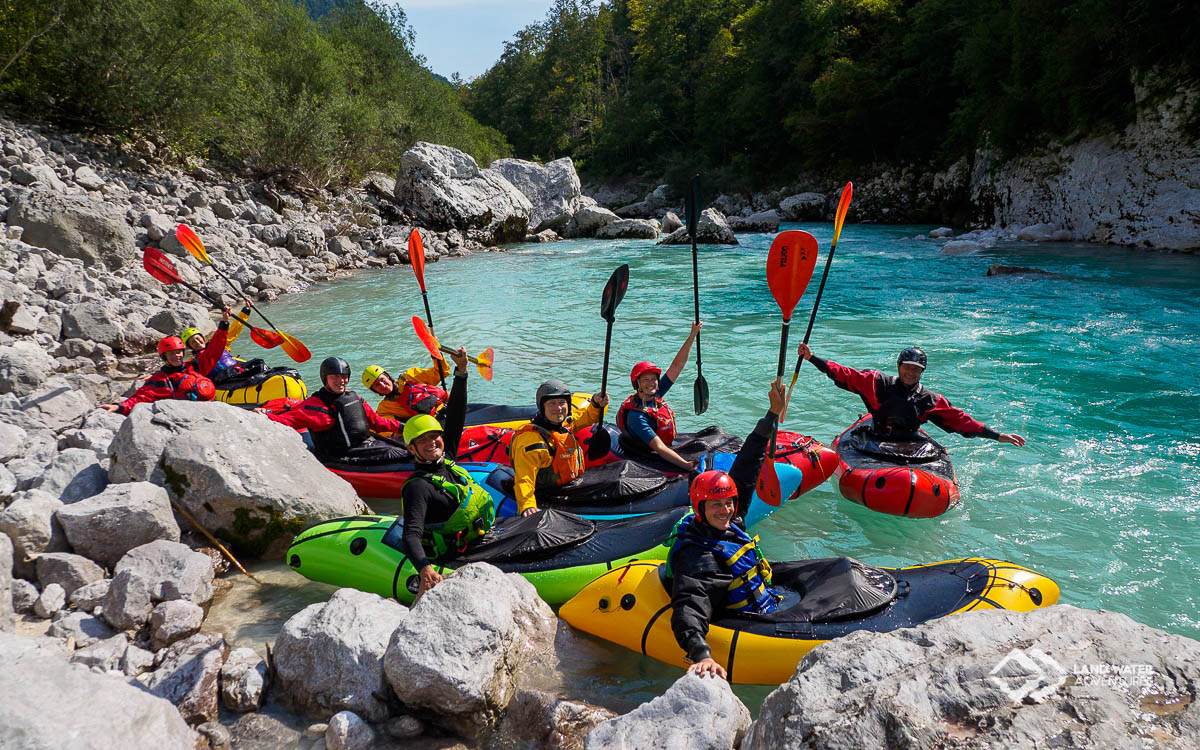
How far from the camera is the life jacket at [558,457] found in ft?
14.1

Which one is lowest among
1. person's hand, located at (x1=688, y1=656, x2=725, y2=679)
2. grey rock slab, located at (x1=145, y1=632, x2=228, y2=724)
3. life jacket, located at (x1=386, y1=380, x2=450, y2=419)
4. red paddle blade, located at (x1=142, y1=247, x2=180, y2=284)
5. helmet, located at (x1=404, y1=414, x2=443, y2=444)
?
grey rock slab, located at (x1=145, y1=632, x2=228, y2=724)

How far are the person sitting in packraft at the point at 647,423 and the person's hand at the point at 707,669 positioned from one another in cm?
224

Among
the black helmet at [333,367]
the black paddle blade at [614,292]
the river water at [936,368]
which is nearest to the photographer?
the river water at [936,368]

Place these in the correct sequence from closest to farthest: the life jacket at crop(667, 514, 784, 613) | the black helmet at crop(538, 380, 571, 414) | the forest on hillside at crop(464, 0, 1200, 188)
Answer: the life jacket at crop(667, 514, 784, 613)
the black helmet at crop(538, 380, 571, 414)
the forest on hillside at crop(464, 0, 1200, 188)

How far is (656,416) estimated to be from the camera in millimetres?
4938

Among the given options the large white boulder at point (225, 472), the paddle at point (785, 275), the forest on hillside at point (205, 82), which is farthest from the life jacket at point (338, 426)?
the forest on hillside at point (205, 82)

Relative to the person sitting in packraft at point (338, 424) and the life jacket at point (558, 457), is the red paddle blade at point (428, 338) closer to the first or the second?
the person sitting in packraft at point (338, 424)

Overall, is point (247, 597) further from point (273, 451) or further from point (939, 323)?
point (939, 323)

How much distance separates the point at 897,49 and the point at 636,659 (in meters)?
29.5

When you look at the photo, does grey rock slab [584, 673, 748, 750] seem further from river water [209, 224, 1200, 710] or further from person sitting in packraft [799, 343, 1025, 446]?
person sitting in packraft [799, 343, 1025, 446]

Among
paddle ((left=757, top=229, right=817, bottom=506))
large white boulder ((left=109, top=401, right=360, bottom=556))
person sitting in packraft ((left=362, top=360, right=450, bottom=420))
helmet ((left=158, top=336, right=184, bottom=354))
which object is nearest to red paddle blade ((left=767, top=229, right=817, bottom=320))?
paddle ((left=757, top=229, right=817, bottom=506))

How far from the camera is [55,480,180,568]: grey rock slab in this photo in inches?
141

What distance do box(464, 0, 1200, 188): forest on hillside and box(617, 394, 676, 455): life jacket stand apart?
14.4m

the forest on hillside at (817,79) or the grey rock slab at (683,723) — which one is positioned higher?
the forest on hillside at (817,79)
